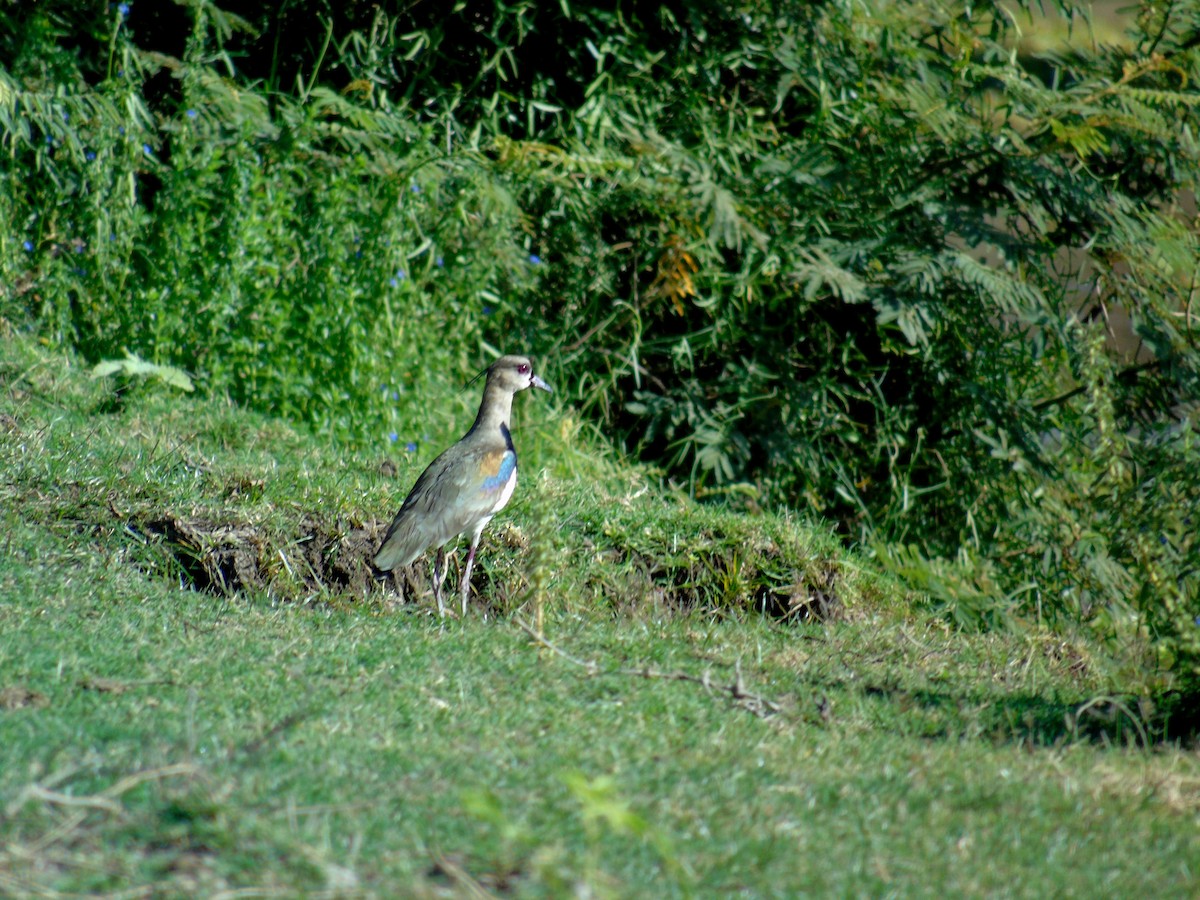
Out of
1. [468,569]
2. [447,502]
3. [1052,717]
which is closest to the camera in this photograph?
[1052,717]

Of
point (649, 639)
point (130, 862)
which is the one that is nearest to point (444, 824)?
point (130, 862)

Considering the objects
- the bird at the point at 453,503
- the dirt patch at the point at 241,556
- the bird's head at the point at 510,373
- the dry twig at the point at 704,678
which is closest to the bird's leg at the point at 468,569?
the bird at the point at 453,503

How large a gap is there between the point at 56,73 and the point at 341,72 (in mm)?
1748

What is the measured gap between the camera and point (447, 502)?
5.49m

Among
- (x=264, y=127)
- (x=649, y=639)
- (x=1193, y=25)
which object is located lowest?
(x=649, y=639)

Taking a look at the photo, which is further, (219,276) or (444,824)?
(219,276)

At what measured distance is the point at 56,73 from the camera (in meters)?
7.15

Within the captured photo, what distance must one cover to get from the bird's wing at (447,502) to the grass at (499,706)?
0.83 feet

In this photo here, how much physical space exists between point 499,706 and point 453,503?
4.99 ft

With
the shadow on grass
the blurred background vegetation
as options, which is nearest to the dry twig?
the shadow on grass

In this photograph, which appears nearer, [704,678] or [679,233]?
[704,678]

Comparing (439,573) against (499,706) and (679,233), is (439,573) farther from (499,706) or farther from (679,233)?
(679,233)

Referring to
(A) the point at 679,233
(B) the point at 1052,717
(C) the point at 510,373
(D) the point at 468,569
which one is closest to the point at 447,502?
(D) the point at 468,569

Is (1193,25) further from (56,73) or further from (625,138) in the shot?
(56,73)
